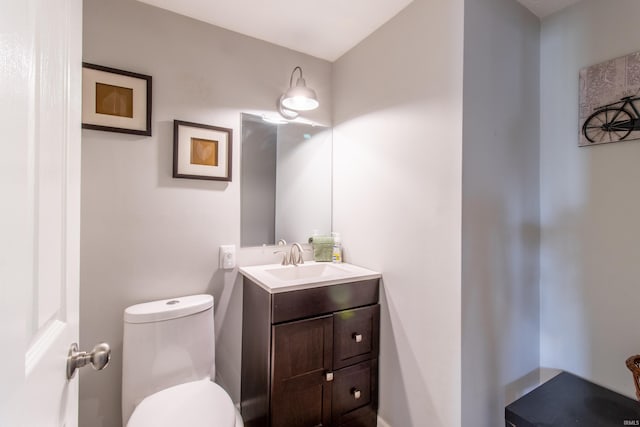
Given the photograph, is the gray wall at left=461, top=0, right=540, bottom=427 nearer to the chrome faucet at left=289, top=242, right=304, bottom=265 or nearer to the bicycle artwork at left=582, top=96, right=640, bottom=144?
the bicycle artwork at left=582, top=96, right=640, bottom=144

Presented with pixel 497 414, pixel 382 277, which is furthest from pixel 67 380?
pixel 497 414

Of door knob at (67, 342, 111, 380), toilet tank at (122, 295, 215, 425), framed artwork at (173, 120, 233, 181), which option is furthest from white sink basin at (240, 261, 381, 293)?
door knob at (67, 342, 111, 380)

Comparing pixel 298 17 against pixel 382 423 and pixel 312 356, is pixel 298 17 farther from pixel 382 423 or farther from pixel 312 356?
pixel 382 423

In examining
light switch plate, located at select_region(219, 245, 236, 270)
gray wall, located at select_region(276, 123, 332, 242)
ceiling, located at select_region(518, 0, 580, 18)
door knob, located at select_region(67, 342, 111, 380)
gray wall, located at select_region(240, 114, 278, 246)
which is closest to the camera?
door knob, located at select_region(67, 342, 111, 380)

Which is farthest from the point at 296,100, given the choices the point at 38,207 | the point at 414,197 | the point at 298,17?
the point at 38,207

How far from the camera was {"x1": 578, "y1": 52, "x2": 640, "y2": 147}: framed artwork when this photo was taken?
130 cm

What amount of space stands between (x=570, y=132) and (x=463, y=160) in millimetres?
795

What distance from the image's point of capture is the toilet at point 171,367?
1154 mm

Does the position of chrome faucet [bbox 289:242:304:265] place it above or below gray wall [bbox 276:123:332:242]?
below

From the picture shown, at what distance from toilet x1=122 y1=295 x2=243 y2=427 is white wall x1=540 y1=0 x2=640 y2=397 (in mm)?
1761

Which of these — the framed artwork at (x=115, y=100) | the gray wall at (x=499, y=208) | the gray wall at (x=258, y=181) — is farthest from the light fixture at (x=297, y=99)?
the gray wall at (x=499, y=208)

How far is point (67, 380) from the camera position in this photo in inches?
23.4

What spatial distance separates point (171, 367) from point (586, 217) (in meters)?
2.25

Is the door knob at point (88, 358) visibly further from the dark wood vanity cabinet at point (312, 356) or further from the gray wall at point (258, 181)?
the gray wall at point (258, 181)
